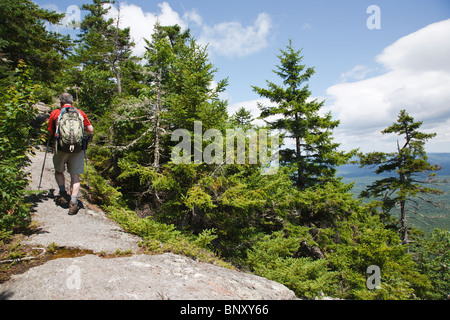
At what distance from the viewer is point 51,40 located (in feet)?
40.5

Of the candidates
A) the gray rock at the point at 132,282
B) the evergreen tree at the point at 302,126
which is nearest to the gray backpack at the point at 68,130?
the gray rock at the point at 132,282

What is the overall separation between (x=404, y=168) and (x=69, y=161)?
23.1 meters

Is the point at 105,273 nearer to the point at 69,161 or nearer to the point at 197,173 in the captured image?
the point at 69,161

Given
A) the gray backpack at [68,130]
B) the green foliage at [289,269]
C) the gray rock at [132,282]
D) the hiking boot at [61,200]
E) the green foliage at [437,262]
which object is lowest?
the green foliage at [437,262]

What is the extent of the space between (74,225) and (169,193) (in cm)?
453

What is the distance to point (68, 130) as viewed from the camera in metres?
4.83

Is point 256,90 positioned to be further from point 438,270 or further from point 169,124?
point 438,270

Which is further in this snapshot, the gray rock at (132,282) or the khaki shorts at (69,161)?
the khaki shorts at (69,161)

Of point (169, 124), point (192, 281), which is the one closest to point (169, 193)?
point (169, 124)

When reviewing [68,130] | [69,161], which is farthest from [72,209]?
[68,130]

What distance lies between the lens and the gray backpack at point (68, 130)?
4.82 m

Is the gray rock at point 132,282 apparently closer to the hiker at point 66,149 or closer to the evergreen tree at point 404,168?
the hiker at point 66,149
